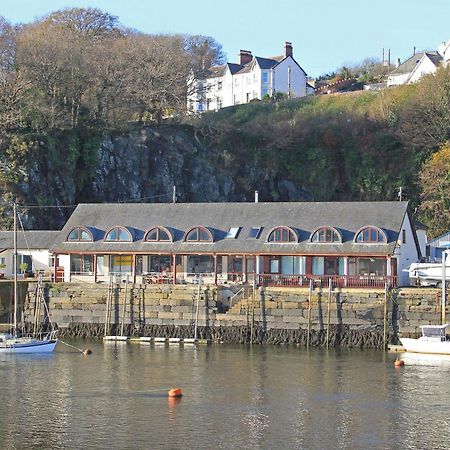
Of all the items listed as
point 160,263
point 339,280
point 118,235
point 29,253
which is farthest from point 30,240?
point 339,280

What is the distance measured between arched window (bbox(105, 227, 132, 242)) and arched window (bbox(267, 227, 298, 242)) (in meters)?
9.80

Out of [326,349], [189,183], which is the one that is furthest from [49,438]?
[189,183]

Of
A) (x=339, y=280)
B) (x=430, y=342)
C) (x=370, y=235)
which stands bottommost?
(x=430, y=342)

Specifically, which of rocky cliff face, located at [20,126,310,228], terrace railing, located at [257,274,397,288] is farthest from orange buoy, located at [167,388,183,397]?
rocky cliff face, located at [20,126,310,228]

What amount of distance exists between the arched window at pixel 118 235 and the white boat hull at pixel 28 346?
11.7 m

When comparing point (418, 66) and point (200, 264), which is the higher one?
point (418, 66)

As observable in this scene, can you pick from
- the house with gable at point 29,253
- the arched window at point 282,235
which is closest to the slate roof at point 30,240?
the house with gable at point 29,253

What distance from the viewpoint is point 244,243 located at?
61.4 m

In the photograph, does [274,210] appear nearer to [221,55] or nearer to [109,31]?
[109,31]

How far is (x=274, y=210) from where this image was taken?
6381cm

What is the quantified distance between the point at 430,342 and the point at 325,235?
10.6 meters

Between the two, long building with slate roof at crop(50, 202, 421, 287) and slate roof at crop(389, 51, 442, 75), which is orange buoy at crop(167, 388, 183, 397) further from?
slate roof at crop(389, 51, 442, 75)

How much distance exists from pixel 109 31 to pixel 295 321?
68.4 metres

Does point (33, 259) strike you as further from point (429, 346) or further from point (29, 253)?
point (429, 346)
